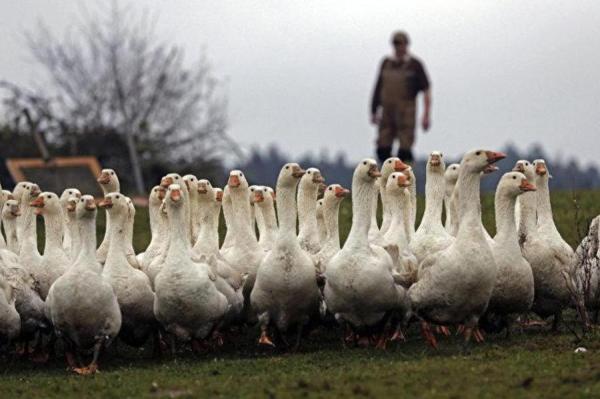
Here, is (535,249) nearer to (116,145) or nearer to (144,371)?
(144,371)

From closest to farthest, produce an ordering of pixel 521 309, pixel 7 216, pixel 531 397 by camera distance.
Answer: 1. pixel 531 397
2. pixel 521 309
3. pixel 7 216

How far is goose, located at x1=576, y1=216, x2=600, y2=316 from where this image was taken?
20.2 meters

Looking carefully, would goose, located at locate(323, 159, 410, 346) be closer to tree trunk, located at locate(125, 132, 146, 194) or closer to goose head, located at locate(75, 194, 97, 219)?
goose head, located at locate(75, 194, 97, 219)

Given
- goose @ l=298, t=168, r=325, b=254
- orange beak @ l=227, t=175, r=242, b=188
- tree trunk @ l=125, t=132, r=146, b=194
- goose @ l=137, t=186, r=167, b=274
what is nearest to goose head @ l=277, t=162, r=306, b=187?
goose @ l=298, t=168, r=325, b=254

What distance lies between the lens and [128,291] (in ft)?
65.3

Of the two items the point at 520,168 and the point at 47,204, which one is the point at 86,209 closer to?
the point at 47,204

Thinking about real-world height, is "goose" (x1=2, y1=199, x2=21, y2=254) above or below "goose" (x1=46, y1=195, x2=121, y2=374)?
above

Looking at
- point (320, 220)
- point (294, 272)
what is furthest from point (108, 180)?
point (294, 272)

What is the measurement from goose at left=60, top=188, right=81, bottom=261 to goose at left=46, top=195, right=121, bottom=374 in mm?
1345

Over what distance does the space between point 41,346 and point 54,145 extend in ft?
95.2

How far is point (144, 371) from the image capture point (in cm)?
1847

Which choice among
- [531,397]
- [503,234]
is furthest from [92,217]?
[531,397]

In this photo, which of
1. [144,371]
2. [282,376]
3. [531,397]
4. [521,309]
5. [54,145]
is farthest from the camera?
[54,145]

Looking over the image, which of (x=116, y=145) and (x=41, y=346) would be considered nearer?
(x=41, y=346)
